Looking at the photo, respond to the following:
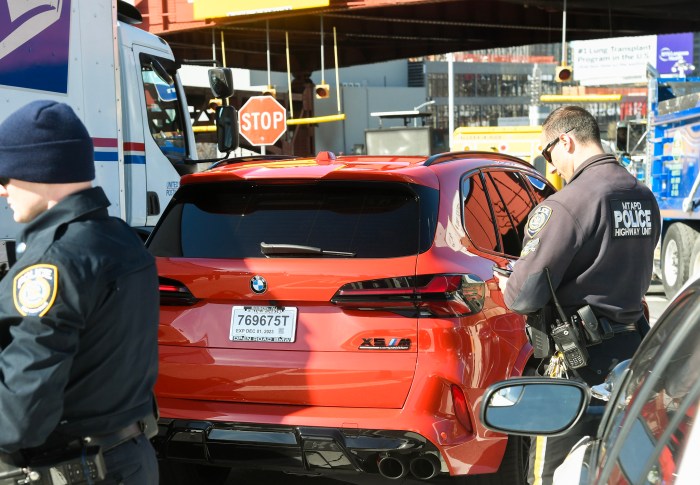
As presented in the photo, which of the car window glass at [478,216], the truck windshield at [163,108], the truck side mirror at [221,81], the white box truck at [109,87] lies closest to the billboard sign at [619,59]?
the truck side mirror at [221,81]

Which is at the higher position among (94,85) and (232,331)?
(94,85)

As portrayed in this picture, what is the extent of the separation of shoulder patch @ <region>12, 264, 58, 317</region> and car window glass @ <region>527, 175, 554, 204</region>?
4.08m

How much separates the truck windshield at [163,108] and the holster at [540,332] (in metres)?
5.62

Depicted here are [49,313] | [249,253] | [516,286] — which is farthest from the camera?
[249,253]

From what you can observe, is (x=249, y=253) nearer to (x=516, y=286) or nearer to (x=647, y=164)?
(x=516, y=286)

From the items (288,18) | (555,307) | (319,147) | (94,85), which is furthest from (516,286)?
(319,147)

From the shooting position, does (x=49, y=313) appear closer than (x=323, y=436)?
Yes

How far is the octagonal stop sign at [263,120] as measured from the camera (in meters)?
15.4

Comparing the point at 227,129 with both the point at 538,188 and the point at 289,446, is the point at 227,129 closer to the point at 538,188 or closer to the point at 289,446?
the point at 538,188

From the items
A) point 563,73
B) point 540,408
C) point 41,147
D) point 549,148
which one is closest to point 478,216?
point 549,148

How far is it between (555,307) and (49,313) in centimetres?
214

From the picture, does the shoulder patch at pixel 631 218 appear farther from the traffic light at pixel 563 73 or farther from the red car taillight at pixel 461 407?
the traffic light at pixel 563 73

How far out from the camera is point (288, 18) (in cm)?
2767

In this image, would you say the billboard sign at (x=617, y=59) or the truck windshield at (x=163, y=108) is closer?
the truck windshield at (x=163, y=108)
